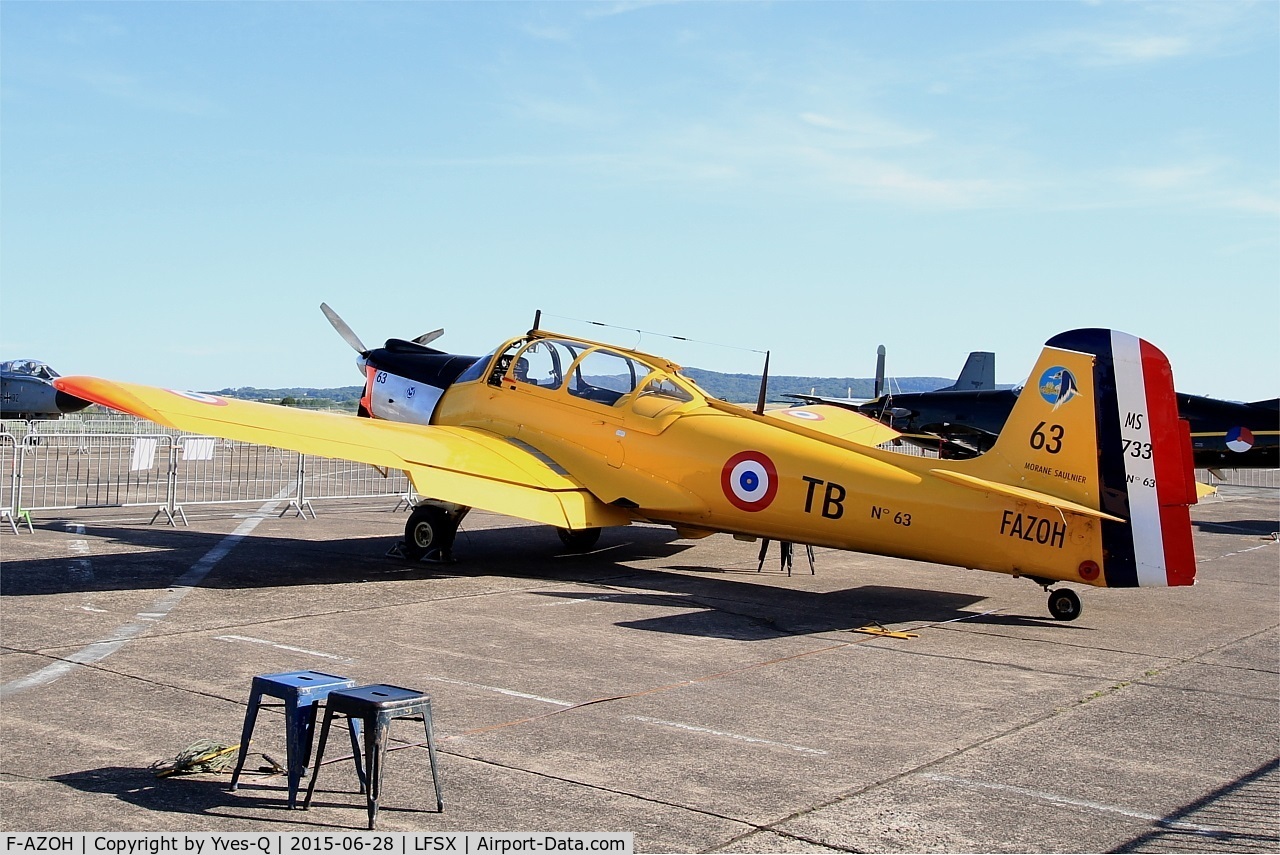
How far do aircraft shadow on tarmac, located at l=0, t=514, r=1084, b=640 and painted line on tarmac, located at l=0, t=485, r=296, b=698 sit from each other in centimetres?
15

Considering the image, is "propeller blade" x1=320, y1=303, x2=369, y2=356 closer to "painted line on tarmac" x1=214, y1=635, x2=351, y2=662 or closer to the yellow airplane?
the yellow airplane

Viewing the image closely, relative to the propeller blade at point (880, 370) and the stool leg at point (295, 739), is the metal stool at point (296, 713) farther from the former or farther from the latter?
the propeller blade at point (880, 370)

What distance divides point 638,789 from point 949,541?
597 centimetres

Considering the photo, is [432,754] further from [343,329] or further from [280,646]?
[343,329]

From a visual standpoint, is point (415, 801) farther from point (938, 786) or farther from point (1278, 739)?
point (1278, 739)

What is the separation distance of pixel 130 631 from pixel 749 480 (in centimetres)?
604

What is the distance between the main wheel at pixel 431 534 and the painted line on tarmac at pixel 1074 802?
28.8 feet

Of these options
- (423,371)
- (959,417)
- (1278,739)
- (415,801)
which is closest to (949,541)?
(1278,739)

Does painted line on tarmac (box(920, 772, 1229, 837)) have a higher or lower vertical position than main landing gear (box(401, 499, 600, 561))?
lower

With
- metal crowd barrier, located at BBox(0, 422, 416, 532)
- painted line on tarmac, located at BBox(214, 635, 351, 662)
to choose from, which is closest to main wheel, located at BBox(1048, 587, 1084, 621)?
painted line on tarmac, located at BBox(214, 635, 351, 662)

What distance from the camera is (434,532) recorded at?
1377 centimetres

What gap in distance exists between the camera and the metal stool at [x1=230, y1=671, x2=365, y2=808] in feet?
16.6

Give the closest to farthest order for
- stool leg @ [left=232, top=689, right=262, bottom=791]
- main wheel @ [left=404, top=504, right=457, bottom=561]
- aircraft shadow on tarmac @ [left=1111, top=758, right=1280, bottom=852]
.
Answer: aircraft shadow on tarmac @ [left=1111, top=758, right=1280, bottom=852] → stool leg @ [left=232, top=689, right=262, bottom=791] → main wheel @ [left=404, top=504, right=457, bottom=561]

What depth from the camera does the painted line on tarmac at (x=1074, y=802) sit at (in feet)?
17.0
